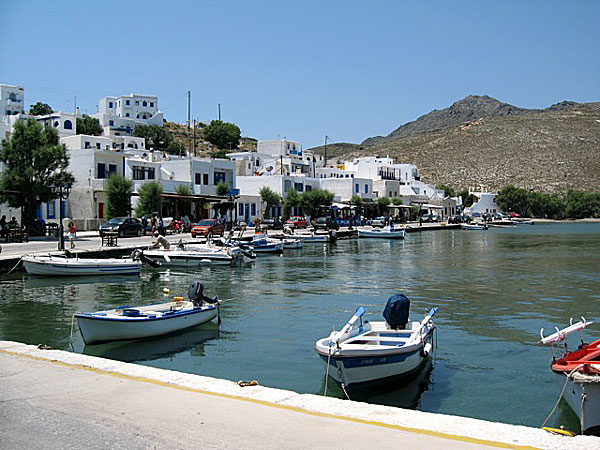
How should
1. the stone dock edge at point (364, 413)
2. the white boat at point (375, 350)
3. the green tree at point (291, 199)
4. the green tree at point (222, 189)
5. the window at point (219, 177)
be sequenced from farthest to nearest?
the green tree at point (291, 199), the window at point (219, 177), the green tree at point (222, 189), the white boat at point (375, 350), the stone dock edge at point (364, 413)

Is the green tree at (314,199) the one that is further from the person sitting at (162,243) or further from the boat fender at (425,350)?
the boat fender at (425,350)

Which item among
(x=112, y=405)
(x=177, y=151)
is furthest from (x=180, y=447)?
(x=177, y=151)

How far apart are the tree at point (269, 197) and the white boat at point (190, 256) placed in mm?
37123

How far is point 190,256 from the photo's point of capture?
113ft

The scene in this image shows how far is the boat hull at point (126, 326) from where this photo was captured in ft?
49.3

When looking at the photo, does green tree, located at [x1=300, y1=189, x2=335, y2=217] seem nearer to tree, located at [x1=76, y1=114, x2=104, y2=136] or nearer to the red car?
the red car

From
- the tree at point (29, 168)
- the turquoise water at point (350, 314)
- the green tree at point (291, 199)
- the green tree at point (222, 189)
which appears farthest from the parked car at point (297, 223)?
the tree at point (29, 168)

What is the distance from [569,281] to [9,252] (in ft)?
97.7

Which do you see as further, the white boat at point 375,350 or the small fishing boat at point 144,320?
the small fishing boat at point 144,320

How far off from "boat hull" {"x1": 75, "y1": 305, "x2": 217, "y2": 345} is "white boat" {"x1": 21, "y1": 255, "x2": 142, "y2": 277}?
13.7 metres

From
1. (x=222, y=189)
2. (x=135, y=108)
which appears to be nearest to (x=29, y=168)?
(x=222, y=189)

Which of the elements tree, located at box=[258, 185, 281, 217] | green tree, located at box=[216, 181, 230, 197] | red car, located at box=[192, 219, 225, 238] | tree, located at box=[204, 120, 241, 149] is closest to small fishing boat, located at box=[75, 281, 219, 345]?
red car, located at box=[192, 219, 225, 238]

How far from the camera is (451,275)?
109 ft

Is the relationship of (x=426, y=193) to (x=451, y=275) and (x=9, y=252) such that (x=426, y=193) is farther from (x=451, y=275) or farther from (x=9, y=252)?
(x=9, y=252)
